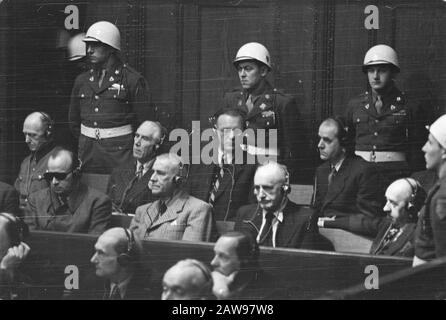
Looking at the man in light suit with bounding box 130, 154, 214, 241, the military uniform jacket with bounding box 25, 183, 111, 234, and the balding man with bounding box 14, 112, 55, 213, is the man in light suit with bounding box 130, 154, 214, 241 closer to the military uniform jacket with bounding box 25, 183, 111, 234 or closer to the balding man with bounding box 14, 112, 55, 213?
the military uniform jacket with bounding box 25, 183, 111, 234

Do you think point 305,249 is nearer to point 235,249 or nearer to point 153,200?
point 235,249

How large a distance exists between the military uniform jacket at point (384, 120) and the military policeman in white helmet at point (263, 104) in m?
0.23

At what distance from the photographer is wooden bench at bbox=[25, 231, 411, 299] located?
4.44 m

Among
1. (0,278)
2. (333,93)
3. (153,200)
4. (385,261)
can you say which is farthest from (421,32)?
(0,278)

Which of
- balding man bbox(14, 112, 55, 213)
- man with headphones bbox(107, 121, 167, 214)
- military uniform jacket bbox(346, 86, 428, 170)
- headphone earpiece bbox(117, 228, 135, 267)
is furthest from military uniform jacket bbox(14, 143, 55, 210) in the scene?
military uniform jacket bbox(346, 86, 428, 170)

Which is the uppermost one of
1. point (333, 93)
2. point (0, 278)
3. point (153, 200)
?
point (333, 93)

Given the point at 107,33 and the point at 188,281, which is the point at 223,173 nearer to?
the point at 188,281

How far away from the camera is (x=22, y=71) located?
4602mm

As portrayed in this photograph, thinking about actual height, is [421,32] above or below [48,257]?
above

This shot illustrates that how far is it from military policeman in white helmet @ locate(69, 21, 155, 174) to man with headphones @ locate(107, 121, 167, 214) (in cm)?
3

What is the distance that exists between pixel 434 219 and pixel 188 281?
99 cm

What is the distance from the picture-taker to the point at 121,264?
14.9 feet

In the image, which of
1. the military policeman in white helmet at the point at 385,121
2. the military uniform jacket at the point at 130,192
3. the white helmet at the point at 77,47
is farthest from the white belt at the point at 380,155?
the white helmet at the point at 77,47

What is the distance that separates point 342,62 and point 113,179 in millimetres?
1038
